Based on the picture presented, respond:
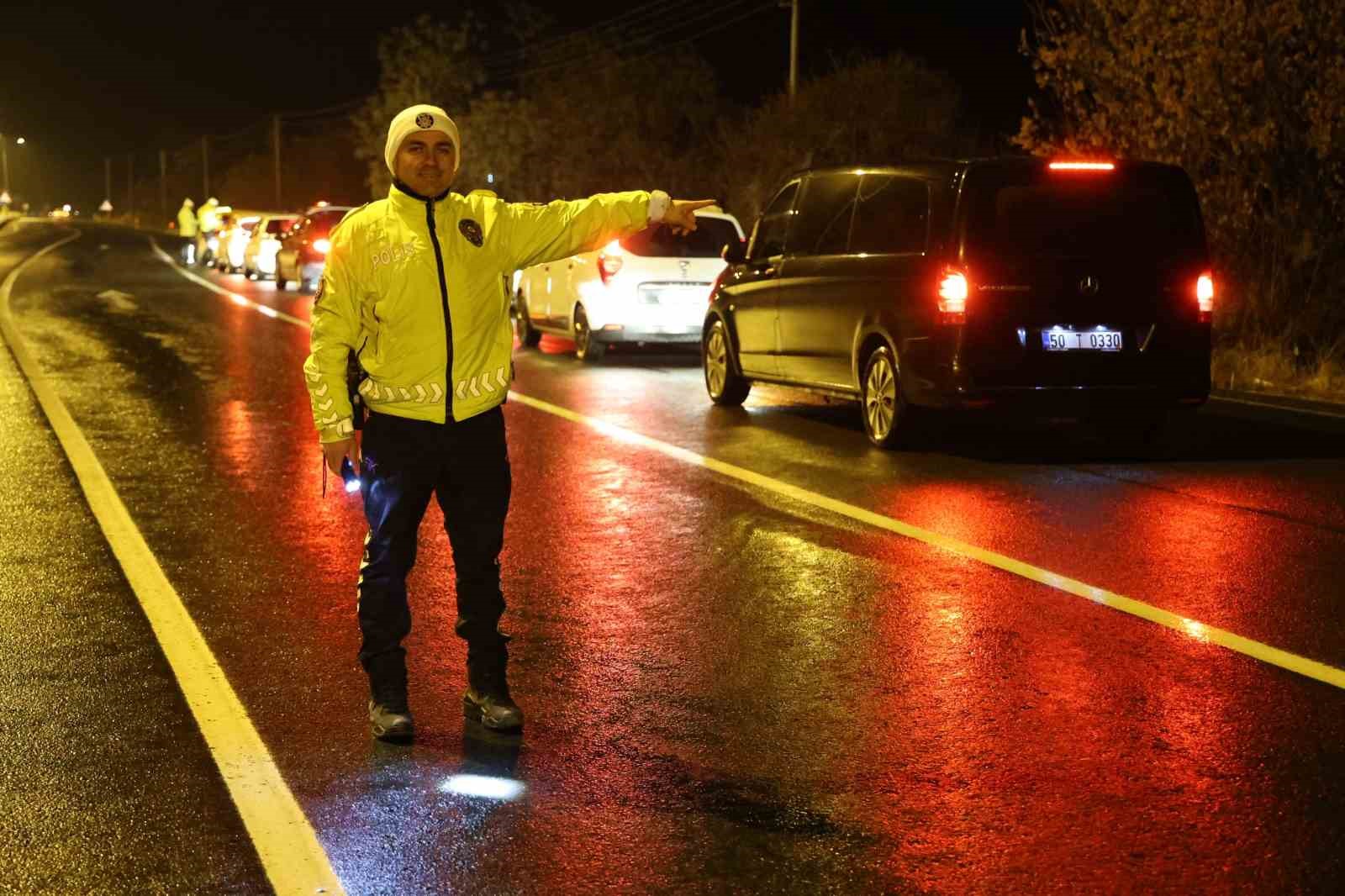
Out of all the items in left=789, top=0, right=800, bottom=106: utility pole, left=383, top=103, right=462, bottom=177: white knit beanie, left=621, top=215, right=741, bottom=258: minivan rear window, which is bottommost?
left=621, top=215, right=741, bottom=258: minivan rear window

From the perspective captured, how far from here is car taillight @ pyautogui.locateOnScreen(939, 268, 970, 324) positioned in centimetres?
1165

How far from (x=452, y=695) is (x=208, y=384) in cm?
1072

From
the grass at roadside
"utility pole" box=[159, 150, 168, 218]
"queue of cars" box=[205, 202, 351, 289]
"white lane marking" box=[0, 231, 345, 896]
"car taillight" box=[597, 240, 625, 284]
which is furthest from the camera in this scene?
"utility pole" box=[159, 150, 168, 218]

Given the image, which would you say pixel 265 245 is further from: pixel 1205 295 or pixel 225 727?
pixel 225 727

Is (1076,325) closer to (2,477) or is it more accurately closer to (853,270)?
(853,270)

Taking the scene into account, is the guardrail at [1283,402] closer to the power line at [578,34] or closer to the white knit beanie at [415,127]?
the white knit beanie at [415,127]

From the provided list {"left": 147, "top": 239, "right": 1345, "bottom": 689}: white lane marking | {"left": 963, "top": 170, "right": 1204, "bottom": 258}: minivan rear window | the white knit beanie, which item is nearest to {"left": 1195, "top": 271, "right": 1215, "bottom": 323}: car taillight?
{"left": 963, "top": 170, "right": 1204, "bottom": 258}: minivan rear window

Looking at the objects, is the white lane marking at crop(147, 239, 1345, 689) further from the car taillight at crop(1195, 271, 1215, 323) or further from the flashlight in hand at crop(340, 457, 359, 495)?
the car taillight at crop(1195, 271, 1215, 323)

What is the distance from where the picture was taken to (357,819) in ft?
16.4

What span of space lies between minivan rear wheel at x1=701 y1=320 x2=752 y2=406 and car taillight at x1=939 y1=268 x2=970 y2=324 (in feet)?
10.7

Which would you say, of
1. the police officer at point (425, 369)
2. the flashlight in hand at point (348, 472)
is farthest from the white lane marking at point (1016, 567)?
the flashlight in hand at point (348, 472)

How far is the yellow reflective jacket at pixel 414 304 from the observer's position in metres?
5.59

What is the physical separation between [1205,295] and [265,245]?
2861 centimetres

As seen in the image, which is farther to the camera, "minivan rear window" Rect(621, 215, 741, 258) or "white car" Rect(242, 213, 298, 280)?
"white car" Rect(242, 213, 298, 280)
